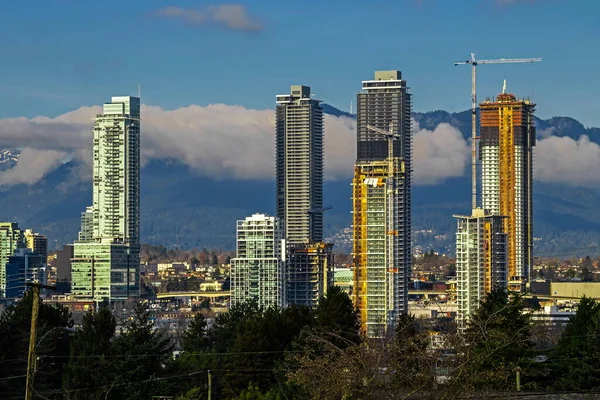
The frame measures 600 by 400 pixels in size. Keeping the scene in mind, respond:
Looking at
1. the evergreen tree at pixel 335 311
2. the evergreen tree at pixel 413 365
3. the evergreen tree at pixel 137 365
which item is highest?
the evergreen tree at pixel 335 311

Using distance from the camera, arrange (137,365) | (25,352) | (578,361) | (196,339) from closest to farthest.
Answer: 1. (578,361)
2. (137,365)
3. (25,352)
4. (196,339)

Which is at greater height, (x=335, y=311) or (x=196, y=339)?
(x=335, y=311)

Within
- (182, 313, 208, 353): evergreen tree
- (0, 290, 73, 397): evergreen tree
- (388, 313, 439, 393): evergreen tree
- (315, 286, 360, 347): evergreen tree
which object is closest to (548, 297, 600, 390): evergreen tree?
(315, 286, 360, 347): evergreen tree

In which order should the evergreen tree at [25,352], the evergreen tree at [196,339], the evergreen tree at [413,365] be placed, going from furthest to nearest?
the evergreen tree at [196,339] < the evergreen tree at [25,352] < the evergreen tree at [413,365]

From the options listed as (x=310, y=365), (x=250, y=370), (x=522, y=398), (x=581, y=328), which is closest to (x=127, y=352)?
(x=250, y=370)

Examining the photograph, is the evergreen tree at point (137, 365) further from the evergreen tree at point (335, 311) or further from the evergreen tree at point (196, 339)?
the evergreen tree at point (196, 339)

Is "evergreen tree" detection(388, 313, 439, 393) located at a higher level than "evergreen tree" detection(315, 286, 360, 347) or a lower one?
lower

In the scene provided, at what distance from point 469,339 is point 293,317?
130ft

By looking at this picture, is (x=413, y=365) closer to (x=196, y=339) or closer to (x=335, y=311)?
(x=335, y=311)

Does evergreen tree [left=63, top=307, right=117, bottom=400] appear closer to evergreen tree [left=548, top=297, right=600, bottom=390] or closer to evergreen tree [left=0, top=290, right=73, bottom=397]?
evergreen tree [left=0, top=290, right=73, bottom=397]

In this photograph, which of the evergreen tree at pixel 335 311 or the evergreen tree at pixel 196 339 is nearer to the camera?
the evergreen tree at pixel 335 311

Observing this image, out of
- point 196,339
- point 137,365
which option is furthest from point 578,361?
point 196,339

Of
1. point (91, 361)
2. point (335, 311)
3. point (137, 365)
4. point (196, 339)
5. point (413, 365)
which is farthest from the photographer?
point (196, 339)

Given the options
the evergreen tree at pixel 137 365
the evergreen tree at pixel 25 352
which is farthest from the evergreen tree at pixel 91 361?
the evergreen tree at pixel 25 352
